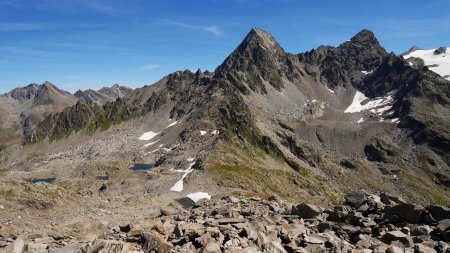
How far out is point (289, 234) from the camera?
105 ft

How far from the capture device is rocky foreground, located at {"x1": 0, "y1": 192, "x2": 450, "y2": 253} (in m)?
28.5

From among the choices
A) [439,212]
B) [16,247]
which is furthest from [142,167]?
[439,212]

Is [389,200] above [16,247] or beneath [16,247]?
beneath

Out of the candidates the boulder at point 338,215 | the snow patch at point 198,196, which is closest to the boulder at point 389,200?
the boulder at point 338,215

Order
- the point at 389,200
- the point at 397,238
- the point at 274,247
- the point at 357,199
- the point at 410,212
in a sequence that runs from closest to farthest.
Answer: the point at 274,247 < the point at 397,238 < the point at 410,212 < the point at 389,200 < the point at 357,199

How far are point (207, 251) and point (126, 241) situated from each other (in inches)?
255

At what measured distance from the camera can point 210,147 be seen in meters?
166

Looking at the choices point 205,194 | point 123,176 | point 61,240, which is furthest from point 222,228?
point 123,176

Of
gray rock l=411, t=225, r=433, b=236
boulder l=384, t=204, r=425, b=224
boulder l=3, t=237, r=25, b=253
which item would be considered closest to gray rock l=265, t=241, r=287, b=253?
gray rock l=411, t=225, r=433, b=236

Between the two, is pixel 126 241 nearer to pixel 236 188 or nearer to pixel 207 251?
pixel 207 251

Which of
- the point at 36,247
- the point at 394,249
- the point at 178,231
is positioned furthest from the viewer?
the point at 178,231

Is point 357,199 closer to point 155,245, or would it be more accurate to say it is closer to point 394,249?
point 394,249

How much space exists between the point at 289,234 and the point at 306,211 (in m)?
8.21

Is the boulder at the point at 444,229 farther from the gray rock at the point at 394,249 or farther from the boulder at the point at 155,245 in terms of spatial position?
the boulder at the point at 155,245
